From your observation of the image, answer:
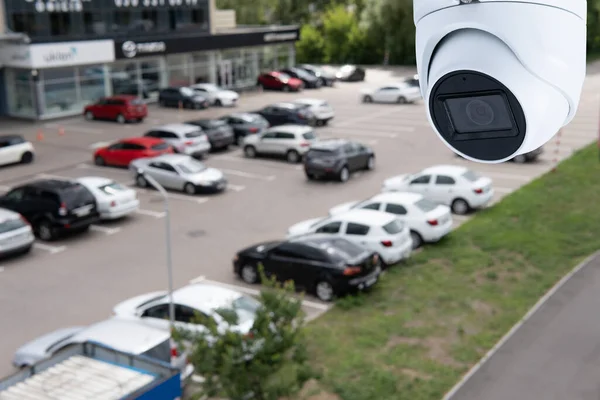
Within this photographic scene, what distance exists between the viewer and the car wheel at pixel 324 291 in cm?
1592

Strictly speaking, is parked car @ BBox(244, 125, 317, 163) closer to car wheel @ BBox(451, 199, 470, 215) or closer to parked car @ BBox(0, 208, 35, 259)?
car wheel @ BBox(451, 199, 470, 215)

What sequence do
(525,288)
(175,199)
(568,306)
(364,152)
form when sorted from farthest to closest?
(364,152) → (175,199) → (525,288) → (568,306)

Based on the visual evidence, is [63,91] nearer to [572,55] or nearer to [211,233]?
[211,233]

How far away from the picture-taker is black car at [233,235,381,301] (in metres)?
15.7

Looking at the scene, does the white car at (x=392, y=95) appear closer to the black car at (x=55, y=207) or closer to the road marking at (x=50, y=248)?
the black car at (x=55, y=207)

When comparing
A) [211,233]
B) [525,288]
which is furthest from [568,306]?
[211,233]

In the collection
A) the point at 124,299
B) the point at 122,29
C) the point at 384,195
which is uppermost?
the point at 122,29

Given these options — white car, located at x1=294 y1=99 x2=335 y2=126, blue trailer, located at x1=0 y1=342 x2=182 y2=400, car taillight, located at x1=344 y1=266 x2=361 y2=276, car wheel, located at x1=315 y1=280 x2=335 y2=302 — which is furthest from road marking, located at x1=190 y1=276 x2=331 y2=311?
white car, located at x1=294 y1=99 x2=335 y2=126

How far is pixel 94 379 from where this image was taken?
998cm

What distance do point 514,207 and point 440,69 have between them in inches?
853

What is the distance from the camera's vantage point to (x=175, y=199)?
2502 cm

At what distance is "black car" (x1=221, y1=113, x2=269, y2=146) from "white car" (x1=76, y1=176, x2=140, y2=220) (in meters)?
11.2

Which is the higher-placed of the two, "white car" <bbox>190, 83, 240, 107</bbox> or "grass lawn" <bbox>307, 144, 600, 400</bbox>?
"white car" <bbox>190, 83, 240, 107</bbox>

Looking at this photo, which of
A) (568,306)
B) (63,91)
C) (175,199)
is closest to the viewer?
(568,306)
